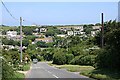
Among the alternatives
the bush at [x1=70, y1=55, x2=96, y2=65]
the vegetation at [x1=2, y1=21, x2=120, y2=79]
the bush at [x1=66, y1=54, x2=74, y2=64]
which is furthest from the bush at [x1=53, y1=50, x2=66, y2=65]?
the bush at [x1=70, y1=55, x2=96, y2=65]

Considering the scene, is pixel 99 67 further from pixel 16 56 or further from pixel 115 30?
pixel 16 56

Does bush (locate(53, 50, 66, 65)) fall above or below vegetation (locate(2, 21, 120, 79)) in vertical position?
below

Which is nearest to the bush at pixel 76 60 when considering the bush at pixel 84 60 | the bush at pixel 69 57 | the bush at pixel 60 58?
the bush at pixel 84 60

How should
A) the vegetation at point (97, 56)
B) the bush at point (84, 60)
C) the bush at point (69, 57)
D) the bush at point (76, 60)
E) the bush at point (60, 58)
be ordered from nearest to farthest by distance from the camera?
1. the vegetation at point (97, 56)
2. the bush at point (84, 60)
3. the bush at point (76, 60)
4. the bush at point (69, 57)
5. the bush at point (60, 58)

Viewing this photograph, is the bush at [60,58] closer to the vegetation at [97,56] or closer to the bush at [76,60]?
the vegetation at [97,56]

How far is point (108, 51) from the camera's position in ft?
132

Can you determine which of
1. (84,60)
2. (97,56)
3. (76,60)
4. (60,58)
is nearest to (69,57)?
(60,58)

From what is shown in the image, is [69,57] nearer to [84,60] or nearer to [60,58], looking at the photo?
[60,58]

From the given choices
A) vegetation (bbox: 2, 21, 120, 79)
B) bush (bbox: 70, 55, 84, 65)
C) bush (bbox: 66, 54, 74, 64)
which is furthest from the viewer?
bush (bbox: 66, 54, 74, 64)

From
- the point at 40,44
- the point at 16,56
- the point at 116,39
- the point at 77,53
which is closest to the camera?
the point at 116,39

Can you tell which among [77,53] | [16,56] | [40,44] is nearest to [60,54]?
[77,53]

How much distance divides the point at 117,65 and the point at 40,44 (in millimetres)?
149823

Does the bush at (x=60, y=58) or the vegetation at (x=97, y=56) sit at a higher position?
the vegetation at (x=97, y=56)

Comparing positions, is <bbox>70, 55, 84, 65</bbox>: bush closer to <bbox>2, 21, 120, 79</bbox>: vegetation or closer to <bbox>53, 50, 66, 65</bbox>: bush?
<bbox>2, 21, 120, 79</bbox>: vegetation
